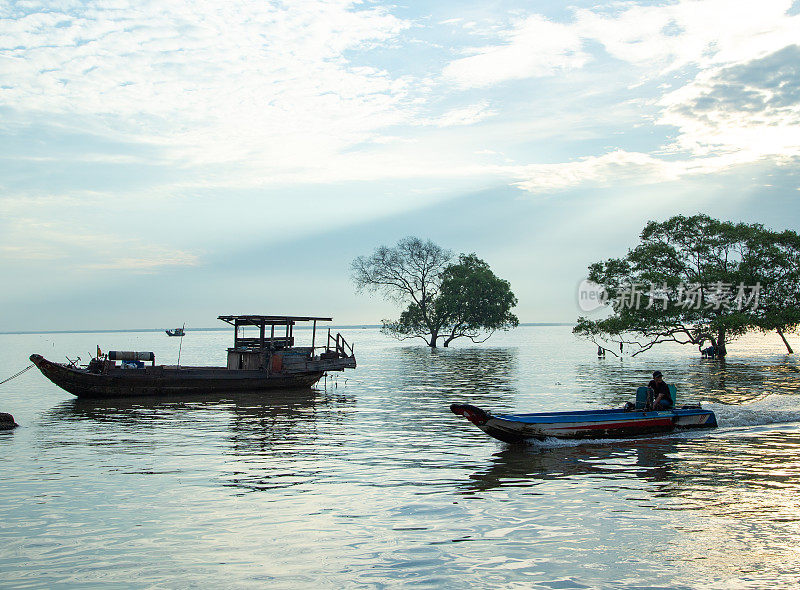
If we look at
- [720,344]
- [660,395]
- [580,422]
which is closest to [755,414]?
[660,395]

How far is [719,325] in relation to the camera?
2170 inches

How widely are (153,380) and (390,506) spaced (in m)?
23.4

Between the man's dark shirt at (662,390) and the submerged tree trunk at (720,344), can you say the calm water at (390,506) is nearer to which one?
the man's dark shirt at (662,390)

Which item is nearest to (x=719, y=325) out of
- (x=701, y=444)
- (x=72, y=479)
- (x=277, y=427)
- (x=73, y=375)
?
(x=701, y=444)

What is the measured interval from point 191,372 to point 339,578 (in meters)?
26.1

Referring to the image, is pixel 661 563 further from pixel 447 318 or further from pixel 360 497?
pixel 447 318

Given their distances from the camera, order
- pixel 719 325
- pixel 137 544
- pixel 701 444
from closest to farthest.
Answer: pixel 137 544 < pixel 701 444 < pixel 719 325

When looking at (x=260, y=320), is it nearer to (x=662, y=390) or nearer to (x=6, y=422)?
(x=6, y=422)

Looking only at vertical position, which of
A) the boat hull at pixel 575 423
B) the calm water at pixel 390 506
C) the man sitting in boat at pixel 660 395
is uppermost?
the man sitting in boat at pixel 660 395

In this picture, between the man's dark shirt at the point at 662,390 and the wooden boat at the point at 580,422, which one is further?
the man's dark shirt at the point at 662,390

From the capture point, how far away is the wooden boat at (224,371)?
103ft

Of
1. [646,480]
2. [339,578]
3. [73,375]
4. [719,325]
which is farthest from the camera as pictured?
[719,325]

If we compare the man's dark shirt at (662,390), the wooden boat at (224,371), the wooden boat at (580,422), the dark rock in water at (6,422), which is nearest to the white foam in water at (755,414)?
the wooden boat at (580,422)

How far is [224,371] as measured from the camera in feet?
108
